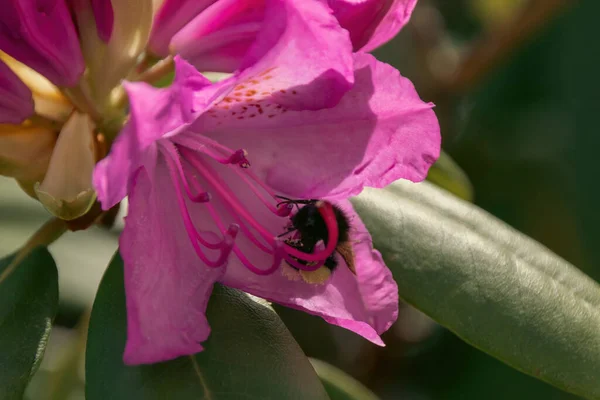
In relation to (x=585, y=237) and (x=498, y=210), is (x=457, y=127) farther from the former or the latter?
(x=585, y=237)

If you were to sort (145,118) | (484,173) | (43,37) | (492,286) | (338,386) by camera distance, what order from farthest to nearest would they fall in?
→ (484,173) → (338,386) → (492,286) → (43,37) → (145,118)

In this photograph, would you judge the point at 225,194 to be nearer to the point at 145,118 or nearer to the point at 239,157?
the point at 239,157

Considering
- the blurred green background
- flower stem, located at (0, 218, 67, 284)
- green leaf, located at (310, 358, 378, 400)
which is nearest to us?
flower stem, located at (0, 218, 67, 284)

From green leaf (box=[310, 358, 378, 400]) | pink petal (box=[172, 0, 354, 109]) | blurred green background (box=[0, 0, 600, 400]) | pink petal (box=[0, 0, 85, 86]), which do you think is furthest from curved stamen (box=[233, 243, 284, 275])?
blurred green background (box=[0, 0, 600, 400])

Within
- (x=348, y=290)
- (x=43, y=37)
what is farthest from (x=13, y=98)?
(x=348, y=290)

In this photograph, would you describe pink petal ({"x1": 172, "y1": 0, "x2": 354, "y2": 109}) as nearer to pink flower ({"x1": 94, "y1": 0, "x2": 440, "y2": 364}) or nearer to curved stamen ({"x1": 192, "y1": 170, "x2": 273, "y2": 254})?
pink flower ({"x1": 94, "y1": 0, "x2": 440, "y2": 364})

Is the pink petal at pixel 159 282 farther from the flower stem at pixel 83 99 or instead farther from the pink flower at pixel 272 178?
the flower stem at pixel 83 99
